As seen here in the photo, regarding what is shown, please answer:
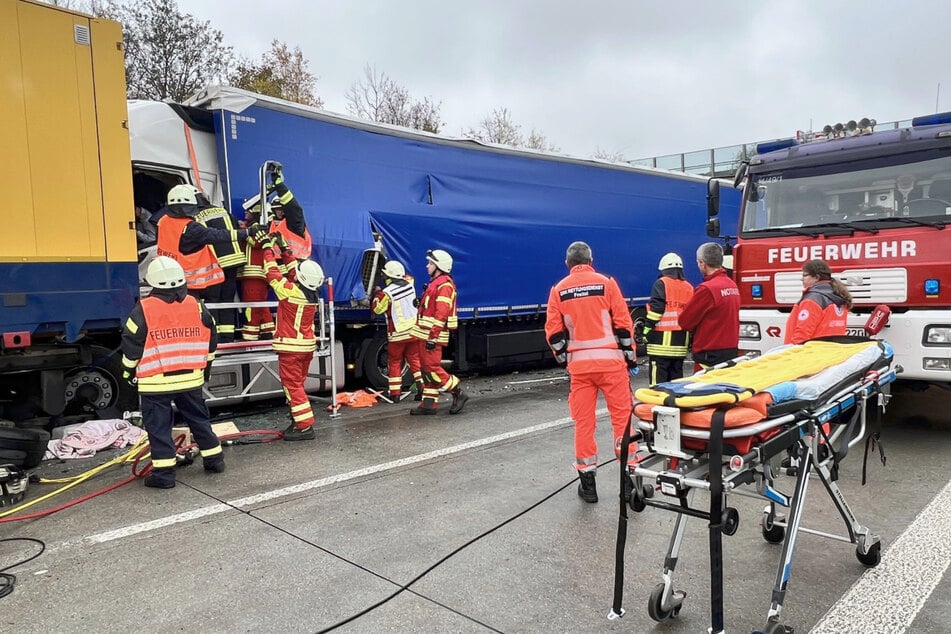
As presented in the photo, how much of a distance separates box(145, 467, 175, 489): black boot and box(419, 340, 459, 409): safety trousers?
3.05 meters

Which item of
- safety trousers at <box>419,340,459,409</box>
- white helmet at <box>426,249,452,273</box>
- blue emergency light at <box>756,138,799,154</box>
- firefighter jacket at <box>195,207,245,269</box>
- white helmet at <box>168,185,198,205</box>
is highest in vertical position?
blue emergency light at <box>756,138,799,154</box>

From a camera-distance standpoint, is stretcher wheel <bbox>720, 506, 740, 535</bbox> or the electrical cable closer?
stretcher wheel <bbox>720, 506, 740, 535</bbox>

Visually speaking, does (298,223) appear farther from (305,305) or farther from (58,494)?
(58,494)

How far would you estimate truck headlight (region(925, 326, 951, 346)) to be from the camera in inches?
211

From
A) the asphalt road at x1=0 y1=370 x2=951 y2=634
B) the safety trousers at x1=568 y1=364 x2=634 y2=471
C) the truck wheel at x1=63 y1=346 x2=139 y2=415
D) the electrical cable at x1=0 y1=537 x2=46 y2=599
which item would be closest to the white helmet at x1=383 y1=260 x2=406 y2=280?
the asphalt road at x1=0 y1=370 x2=951 y2=634

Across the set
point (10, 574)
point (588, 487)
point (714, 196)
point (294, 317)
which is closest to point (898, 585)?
point (588, 487)

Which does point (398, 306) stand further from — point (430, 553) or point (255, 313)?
point (430, 553)

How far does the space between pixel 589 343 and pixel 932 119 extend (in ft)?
14.3

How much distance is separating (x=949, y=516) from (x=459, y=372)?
24.8 ft

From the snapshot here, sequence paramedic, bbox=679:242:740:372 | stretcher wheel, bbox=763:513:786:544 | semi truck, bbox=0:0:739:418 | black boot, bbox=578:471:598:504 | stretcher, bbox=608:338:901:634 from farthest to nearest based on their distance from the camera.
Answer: paramedic, bbox=679:242:740:372 → semi truck, bbox=0:0:739:418 → black boot, bbox=578:471:598:504 → stretcher wheel, bbox=763:513:786:544 → stretcher, bbox=608:338:901:634

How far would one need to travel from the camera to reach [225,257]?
678 cm

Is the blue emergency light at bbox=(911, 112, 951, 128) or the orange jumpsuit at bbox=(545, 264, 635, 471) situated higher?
the blue emergency light at bbox=(911, 112, 951, 128)

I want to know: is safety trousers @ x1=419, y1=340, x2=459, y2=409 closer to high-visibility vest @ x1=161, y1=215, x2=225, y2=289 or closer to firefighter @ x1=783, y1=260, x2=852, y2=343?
high-visibility vest @ x1=161, y1=215, x2=225, y2=289

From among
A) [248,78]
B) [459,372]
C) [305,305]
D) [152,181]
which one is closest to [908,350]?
[305,305]
